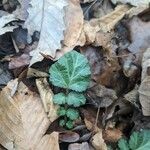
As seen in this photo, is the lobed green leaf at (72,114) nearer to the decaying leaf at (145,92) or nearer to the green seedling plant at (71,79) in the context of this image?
the green seedling plant at (71,79)

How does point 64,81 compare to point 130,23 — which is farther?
point 130,23

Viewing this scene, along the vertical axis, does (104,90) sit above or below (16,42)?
below

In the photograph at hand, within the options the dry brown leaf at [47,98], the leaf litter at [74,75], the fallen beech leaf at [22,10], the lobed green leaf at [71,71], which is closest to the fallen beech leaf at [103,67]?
the leaf litter at [74,75]

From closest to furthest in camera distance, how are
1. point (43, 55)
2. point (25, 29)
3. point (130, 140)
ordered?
point (130, 140) < point (43, 55) < point (25, 29)

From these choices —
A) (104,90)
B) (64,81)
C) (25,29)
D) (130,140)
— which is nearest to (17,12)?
(25,29)

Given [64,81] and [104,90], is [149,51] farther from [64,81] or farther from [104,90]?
[64,81]

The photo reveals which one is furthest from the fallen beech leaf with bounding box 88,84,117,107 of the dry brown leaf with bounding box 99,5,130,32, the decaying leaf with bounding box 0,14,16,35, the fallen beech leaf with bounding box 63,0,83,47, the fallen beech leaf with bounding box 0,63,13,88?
the decaying leaf with bounding box 0,14,16,35

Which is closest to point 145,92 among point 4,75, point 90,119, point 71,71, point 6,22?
point 90,119
